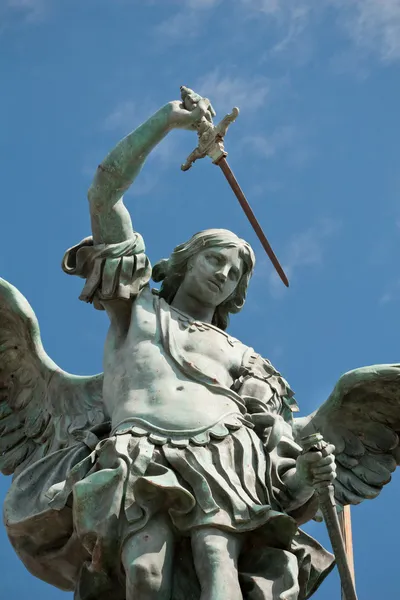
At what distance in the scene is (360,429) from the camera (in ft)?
38.8

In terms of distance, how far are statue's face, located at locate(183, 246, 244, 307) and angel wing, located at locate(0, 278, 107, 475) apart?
1.01 metres

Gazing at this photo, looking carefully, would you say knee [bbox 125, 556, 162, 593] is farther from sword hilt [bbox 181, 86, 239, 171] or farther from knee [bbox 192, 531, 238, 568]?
sword hilt [bbox 181, 86, 239, 171]

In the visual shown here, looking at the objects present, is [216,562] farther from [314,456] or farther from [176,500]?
[314,456]

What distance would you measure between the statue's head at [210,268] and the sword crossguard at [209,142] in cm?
68

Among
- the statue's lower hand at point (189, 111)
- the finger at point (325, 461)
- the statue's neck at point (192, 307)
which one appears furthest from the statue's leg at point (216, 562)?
the statue's lower hand at point (189, 111)

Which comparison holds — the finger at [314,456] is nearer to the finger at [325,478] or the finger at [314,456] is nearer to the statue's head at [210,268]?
the finger at [325,478]

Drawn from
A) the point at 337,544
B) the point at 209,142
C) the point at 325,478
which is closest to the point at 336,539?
the point at 337,544

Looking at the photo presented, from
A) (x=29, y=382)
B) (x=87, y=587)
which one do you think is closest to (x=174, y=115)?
(x=29, y=382)

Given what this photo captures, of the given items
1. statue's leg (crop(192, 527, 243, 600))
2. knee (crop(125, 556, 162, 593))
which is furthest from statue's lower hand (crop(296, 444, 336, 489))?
knee (crop(125, 556, 162, 593))

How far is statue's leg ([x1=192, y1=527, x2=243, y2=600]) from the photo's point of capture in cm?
970

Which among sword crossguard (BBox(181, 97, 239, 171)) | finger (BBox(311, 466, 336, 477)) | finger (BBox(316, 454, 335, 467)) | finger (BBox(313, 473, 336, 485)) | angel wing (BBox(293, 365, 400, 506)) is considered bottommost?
finger (BBox(313, 473, 336, 485))

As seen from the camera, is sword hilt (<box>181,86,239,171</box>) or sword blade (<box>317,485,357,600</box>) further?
sword hilt (<box>181,86,239,171</box>)

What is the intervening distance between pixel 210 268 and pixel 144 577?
2.77 m

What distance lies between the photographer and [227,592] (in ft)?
31.7
